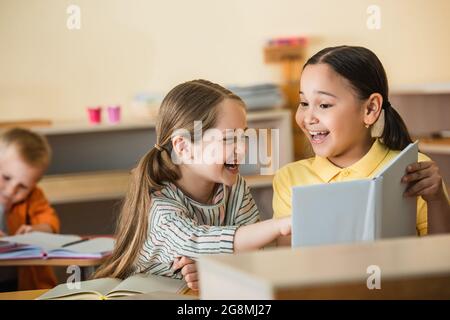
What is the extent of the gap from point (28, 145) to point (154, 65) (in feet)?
4.76

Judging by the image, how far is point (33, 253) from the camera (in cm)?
220

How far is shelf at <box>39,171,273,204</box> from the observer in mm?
3539

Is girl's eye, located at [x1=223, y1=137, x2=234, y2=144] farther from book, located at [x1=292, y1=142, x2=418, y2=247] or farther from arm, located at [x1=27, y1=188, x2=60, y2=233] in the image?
arm, located at [x1=27, y1=188, x2=60, y2=233]

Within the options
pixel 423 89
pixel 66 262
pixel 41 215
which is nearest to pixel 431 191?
pixel 66 262

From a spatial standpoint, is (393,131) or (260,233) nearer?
(260,233)

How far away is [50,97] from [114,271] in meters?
2.83

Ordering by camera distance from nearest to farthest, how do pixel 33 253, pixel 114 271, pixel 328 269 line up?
pixel 328 269 < pixel 114 271 < pixel 33 253

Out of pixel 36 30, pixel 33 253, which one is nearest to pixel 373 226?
pixel 33 253

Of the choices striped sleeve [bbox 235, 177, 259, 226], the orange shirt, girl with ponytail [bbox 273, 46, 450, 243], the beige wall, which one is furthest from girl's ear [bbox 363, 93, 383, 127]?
the beige wall

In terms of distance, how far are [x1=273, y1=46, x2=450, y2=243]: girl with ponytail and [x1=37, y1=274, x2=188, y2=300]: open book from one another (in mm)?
301

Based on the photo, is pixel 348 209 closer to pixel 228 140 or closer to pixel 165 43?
pixel 228 140

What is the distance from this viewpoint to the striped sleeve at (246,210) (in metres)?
1.76

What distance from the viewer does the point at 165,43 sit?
181 inches
